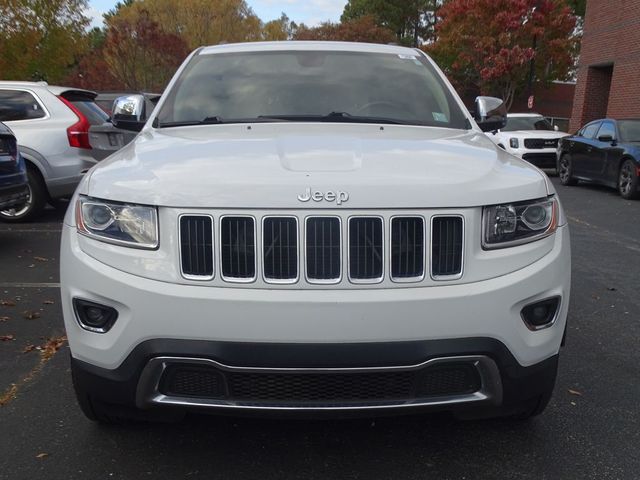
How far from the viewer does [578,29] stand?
1517 inches

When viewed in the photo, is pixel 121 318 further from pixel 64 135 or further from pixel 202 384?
pixel 64 135

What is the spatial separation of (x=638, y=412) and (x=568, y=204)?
28.9ft

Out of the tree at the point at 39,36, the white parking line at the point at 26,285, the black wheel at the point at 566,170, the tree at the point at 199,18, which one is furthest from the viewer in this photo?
the tree at the point at 199,18

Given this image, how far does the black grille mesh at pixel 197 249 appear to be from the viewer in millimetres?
2287

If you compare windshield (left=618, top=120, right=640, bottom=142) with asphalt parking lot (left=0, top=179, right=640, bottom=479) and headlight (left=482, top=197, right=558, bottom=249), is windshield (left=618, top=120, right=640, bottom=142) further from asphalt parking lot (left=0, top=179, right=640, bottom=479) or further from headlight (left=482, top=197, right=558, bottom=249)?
headlight (left=482, top=197, right=558, bottom=249)

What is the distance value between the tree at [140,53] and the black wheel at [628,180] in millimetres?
21839

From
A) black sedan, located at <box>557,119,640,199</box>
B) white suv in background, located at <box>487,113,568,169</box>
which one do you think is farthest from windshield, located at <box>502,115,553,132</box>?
black sedan, located at <box>557,119,640,199</box>

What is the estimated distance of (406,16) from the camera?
174 feet

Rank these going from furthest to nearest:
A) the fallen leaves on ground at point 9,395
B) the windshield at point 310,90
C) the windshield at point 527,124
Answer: the windshield at point 527,124, the windshield at point 310,90, the fallen leaves on ground at point 9,395

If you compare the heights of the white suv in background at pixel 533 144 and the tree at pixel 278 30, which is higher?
the tree at pixel 278 30

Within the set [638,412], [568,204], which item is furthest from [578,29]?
[638,412]

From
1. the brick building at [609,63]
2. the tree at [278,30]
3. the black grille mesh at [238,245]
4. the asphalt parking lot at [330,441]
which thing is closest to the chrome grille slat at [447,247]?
the black grille mesh at [238,245]

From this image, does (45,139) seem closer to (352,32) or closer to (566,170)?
(566,170)

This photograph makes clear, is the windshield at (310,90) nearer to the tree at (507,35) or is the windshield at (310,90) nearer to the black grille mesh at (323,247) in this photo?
the black grille mesh at (323,247)
